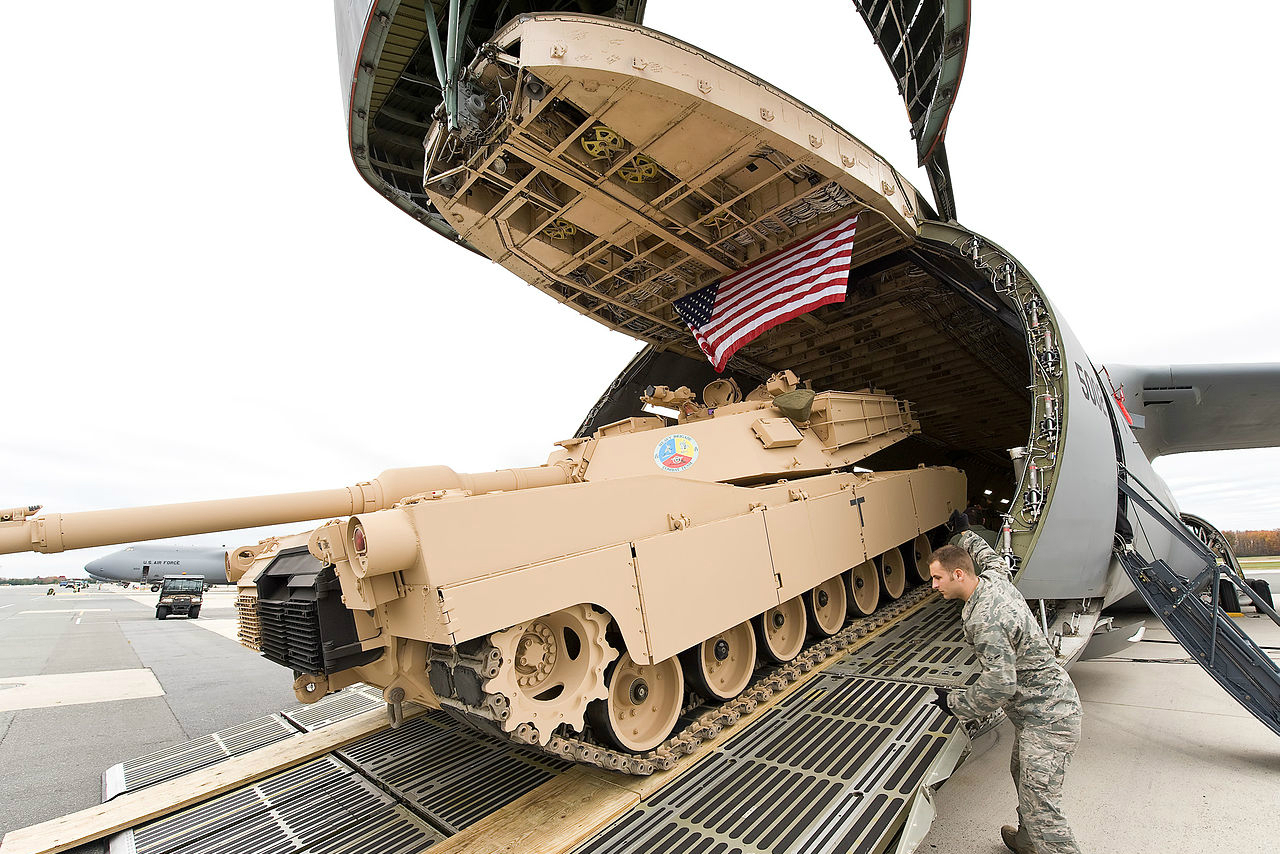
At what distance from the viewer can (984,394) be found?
1050 centimetres

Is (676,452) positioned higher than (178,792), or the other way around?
(676,452)

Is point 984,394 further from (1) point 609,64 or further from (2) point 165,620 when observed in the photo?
(2) point 165,620

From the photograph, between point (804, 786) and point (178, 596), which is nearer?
point (804, 786)

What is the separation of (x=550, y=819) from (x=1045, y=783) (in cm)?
252

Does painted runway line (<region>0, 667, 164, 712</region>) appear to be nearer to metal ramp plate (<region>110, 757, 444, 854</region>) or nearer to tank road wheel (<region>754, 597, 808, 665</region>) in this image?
metal ramp plate (<region>110, 757, 444, 854</region>)

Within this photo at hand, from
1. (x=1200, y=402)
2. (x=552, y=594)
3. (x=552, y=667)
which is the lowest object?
(x=552, y=667)

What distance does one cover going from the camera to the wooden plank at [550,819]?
3043 millimetres

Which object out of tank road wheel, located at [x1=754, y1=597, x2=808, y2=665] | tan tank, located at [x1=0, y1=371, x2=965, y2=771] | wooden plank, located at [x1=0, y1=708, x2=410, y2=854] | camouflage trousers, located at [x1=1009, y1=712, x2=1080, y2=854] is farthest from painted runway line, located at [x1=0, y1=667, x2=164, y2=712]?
camouflage trousers, located at [x1=1009, y1=712, x2=1080, y2=854]

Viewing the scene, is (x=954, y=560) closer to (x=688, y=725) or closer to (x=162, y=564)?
(x=688, y=725)

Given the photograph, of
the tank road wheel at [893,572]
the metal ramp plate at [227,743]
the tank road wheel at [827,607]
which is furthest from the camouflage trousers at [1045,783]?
the metal ramp plate at [227,743]

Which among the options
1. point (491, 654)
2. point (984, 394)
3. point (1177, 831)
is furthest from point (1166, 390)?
point (491, 654)

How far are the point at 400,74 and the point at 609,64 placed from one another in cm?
307

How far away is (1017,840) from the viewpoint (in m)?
3.28

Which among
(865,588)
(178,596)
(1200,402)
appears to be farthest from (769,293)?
(178,596)
